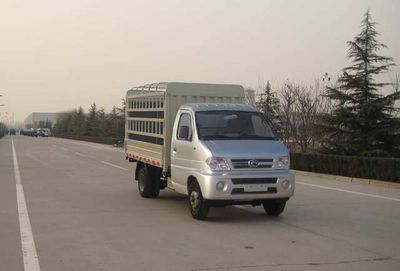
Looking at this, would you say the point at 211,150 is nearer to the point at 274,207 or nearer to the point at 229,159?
the point at 229,159

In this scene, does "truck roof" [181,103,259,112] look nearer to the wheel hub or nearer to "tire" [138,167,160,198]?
the wheel hub

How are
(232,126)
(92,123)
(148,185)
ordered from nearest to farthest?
(232,126)
(148,185)
(92,123)

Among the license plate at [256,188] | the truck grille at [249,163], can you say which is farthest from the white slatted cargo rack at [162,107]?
the license plate at [256,188]

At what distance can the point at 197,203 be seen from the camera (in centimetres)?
1030

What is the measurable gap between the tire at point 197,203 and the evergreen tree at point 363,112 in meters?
14.9

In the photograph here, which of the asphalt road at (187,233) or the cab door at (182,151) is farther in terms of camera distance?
the cab door at (182,151)

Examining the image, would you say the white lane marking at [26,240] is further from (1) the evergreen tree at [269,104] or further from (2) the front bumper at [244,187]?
(1) the evergreen tree at [269,104]

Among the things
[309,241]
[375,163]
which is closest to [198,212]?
[309,241]

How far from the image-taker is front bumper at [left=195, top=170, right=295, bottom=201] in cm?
974

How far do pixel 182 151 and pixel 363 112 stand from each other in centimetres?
1558

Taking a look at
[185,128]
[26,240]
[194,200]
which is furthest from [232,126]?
[26,240]

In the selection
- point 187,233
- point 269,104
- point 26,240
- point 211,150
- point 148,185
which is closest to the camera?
point 26,240

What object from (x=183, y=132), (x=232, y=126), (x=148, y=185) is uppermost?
(x=232, y=126)

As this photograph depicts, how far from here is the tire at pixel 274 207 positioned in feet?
34.9
